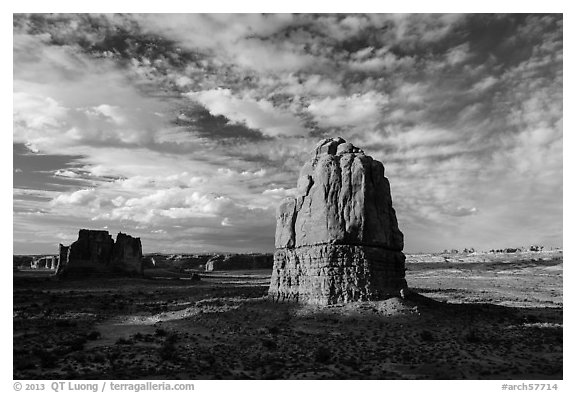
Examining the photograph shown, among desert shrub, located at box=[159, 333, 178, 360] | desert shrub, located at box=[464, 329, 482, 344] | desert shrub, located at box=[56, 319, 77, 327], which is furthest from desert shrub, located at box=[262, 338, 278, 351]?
desert shrub, located at box=[56, 319, 77, 327]

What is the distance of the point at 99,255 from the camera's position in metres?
81.8

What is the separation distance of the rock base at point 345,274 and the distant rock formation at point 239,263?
124253 mm

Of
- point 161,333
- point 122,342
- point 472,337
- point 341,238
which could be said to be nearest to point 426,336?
point 472,337

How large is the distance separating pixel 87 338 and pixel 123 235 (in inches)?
2495

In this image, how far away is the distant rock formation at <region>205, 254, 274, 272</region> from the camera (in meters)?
153

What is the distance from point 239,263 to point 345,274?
431 feet

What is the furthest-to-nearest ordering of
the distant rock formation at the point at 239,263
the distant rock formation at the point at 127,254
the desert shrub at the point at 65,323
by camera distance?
the distant rock formation at the point at 239,263 → the distant rock formation at the point at 127,254 → the desert shrub at the point at 65,323

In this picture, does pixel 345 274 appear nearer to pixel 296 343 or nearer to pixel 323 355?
pixel 296 343

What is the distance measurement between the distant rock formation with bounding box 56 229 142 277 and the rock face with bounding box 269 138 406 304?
58661mm

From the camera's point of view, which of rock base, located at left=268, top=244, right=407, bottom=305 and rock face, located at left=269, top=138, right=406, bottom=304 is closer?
rock base, located at left=268, top=244, right=407, bottom=305

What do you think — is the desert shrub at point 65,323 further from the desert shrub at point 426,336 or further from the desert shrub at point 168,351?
the desert shrub at point 426,336

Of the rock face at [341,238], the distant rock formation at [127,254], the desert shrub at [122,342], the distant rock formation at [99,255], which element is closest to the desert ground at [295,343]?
the desert shrub at [122,342]

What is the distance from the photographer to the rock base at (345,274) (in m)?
29.2

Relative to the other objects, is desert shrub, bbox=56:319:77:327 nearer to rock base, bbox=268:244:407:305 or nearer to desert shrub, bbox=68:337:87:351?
desert shrub, bbox=68:337:87:351
